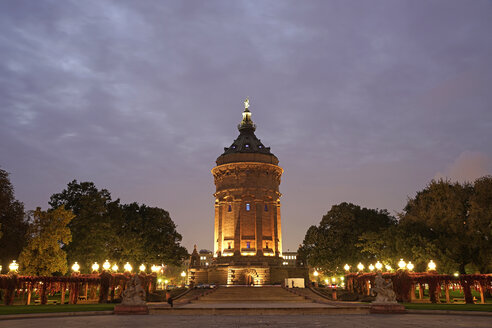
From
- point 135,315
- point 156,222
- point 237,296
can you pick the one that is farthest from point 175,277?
point 135,315

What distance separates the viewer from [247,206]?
8406 centimetres

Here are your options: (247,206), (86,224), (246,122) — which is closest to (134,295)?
(86,224)

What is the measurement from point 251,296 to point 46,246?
957 inches

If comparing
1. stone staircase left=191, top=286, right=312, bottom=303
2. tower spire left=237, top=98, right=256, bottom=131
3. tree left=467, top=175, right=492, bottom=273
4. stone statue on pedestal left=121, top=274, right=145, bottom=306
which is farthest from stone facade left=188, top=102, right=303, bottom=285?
stone statue on pedestal left=121, top=274, right=145, bottom=306

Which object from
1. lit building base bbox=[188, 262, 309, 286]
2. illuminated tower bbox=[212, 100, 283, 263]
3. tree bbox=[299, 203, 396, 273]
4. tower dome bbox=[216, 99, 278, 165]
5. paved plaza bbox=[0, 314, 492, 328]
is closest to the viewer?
paved plaza bbox=[0, 314, 492, 328]

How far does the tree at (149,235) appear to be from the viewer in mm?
58781

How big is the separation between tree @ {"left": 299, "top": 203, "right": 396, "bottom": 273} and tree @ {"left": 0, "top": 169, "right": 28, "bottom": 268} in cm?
4271

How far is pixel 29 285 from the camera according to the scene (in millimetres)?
36406

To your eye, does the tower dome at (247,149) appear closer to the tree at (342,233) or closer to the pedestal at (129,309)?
the tree at (342,233)

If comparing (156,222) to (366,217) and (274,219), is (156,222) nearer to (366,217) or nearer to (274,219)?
(274,219)

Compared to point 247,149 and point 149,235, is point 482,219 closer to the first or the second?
point 149,235

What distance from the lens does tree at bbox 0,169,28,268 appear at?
47.2m

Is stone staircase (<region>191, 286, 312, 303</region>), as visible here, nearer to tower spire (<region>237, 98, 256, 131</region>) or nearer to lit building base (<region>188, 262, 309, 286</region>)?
lit building base (<region>188, 262, 309, 286</region>)

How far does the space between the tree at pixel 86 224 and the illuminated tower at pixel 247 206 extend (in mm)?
32651
